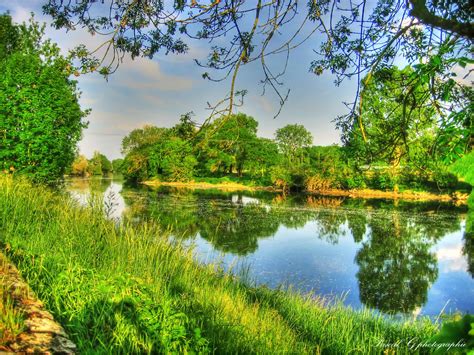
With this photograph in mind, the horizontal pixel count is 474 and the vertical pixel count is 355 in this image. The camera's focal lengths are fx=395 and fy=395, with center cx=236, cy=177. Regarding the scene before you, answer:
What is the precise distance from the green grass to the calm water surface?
3.20ft

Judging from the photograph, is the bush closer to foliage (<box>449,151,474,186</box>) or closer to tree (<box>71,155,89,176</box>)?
foliage (<box>449,151,474,186</box>)

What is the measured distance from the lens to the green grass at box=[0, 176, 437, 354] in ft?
8.97

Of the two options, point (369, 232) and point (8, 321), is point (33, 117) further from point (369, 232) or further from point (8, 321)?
point (369, 232)

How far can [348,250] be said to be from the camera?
1335 cm

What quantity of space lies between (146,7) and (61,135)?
9.31m

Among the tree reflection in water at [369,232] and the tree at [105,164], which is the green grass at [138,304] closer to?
the tree reflection in water at [369,232]

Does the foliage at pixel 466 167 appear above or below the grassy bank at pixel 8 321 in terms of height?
above

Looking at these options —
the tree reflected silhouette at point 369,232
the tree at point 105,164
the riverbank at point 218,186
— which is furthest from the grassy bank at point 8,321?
the tree at point 105,164

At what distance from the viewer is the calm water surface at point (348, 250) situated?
8844 mm

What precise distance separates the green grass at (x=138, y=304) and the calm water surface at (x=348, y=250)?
3.20ft

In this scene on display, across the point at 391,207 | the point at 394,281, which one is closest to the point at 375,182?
the point at 391,207

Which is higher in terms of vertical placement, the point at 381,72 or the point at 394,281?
the point at 381,72

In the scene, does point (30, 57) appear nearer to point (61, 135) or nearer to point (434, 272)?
point (61, 135)

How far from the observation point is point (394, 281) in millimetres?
10023
